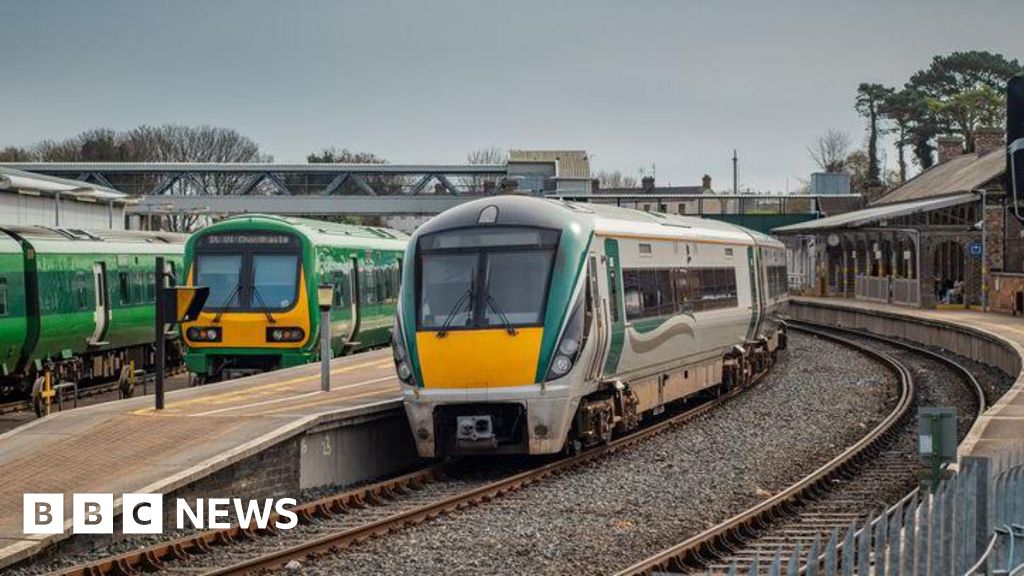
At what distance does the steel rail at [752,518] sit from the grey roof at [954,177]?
89.6 feet

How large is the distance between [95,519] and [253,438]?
2.80 metres

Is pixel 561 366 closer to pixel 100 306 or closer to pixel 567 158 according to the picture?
pixel 100 306

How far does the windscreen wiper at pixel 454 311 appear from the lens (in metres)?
16.4

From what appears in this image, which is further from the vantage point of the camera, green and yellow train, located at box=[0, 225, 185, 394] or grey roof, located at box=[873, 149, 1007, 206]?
grey roof, located at box=[873, 149, 1007, 206]

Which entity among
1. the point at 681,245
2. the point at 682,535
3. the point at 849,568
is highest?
the point at 681,245

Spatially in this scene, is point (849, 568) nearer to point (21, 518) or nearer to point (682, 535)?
point (682, 535)

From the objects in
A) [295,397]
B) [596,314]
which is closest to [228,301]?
[295,397]

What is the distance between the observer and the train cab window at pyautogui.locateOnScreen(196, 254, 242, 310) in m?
23.7

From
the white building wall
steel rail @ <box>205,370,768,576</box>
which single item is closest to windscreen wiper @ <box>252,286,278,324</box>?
steel rail @ <box>205,370,768,576</box>

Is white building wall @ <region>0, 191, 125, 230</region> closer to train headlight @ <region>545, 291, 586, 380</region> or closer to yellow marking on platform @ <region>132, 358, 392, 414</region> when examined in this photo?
yellow marking on platform @ <region>132, 358, 392, 414</region>

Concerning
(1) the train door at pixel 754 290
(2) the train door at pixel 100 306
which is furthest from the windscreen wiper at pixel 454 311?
(2) the train door at pixel 100 306

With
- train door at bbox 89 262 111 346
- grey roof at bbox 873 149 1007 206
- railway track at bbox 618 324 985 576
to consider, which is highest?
grey roof at bbox 873 149 1007 206

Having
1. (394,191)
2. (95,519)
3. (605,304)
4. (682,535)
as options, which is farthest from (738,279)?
(394,191)

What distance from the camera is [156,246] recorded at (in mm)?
30172
